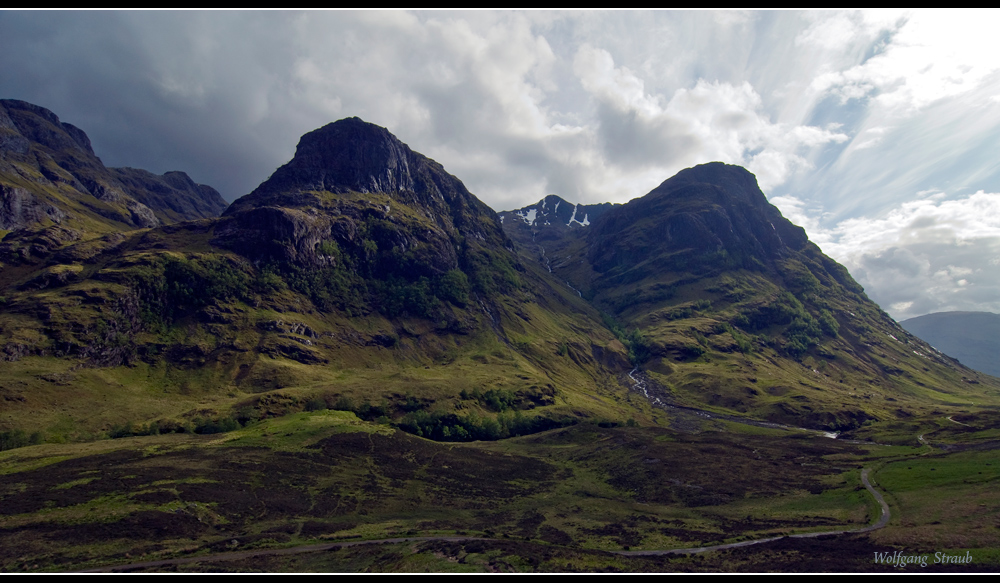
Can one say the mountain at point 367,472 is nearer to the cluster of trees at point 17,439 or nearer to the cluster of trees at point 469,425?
the cluster of trees at point 17,439

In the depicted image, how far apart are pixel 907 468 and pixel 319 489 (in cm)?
13491

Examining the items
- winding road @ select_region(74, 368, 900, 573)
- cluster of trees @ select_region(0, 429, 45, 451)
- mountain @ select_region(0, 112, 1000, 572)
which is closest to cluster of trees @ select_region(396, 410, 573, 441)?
mountain @ select_region(0, 112, 1000, 572)

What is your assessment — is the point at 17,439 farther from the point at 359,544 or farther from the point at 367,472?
the point at 359,544

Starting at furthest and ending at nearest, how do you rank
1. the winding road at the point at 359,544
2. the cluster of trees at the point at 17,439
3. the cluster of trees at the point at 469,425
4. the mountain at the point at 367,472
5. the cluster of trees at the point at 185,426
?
the cluster of trees at the point at 469,425 < the cluster of trees at the point at 185,426 < the cluster of trees at the point at 17,439 < the mountain at the point at 367,472 < the winding road at the point at 359,544

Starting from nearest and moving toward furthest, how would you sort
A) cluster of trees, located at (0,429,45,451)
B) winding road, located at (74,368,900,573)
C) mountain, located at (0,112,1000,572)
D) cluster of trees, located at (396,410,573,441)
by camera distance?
winding road, located at (74,368,900,573) → mountain, located at (0,112,1000,572) → cluster of trees, located at (0,429,45,451) → cluster of trees, located at (396,410,573,441)

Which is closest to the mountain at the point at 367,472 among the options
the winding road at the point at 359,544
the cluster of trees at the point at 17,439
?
the cluster of trees at the point at 17,439

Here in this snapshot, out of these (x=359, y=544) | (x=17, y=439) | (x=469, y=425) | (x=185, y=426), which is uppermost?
(x=185, y=426)

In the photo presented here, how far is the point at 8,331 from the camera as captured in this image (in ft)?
499

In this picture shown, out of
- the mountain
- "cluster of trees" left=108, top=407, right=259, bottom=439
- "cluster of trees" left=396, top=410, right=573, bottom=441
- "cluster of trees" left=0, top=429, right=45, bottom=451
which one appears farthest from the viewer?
"cluster of trees" left=396, top=410, right=573, bottom=441

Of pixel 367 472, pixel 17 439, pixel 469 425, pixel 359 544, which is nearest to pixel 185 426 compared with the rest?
pixel 17 439

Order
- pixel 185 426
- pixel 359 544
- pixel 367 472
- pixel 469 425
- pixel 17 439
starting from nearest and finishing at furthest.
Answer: pixel 359 544 → pixel 367 472 → pixel 17 439 → pixel 185 426 → pixel 469 425

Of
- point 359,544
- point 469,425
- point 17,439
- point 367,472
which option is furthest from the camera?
point 469,425

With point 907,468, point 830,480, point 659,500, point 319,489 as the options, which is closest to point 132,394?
point 319,489

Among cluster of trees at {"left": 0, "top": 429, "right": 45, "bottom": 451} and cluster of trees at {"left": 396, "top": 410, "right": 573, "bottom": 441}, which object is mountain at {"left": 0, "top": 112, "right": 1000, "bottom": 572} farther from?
cluster of trees at {"left": 396, "top": 410, "right": 573, "bottom": 441}
